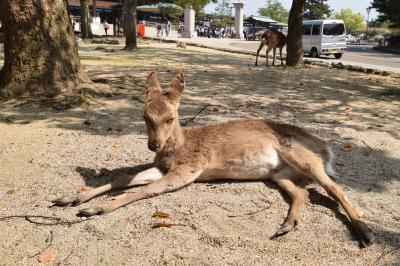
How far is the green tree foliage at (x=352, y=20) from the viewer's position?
352ft

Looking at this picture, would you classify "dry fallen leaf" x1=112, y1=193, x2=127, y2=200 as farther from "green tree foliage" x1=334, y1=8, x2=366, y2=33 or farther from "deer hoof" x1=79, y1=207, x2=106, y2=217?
"green tree foliage" x1=334, y1=8, x2=366, y2=33

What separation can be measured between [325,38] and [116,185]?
2362cm

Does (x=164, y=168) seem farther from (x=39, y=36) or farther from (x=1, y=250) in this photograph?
(x=39, y=36)

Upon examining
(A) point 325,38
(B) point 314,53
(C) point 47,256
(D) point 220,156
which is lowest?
(B) point 314,53

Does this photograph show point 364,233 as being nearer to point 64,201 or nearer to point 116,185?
point 116,185

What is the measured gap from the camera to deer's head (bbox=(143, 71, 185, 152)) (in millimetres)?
3715

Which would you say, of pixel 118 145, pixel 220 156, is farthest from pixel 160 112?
pixel 118 145

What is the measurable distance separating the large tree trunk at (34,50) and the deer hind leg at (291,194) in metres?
4.15

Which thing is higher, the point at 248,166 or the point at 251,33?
the point at 248,166

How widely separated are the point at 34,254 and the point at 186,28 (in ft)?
147

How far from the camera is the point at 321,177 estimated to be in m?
3.86

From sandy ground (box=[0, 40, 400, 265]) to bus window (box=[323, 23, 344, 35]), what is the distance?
19.4m

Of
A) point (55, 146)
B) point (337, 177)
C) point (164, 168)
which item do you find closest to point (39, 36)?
→ point (55, 146)

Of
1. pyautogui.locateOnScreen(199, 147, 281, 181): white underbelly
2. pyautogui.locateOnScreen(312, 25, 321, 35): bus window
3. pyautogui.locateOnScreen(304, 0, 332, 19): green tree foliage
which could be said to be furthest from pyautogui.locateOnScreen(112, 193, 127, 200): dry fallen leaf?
pyautogui.locateOnScreen(304, 0, 332, 19): green tree foliage
